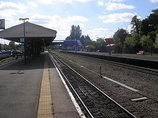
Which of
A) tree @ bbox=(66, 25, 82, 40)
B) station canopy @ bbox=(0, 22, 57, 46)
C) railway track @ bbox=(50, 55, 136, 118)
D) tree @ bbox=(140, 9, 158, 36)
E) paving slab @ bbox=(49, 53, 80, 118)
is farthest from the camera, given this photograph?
tree @ bbox=(66, 25, 82, 40)

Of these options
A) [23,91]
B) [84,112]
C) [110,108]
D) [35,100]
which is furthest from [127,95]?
[23,91]

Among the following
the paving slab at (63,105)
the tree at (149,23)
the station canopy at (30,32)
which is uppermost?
the tree at (149,23)

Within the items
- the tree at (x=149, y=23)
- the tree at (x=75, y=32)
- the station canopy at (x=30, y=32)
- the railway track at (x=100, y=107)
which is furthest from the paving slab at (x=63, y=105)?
the tree at (x=75, y=32)

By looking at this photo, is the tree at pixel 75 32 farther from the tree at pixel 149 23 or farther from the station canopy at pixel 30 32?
the station canopy at pixel 30 32

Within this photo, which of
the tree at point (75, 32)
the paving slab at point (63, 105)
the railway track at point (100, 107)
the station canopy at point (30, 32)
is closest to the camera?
the railway track at point (100, 107)

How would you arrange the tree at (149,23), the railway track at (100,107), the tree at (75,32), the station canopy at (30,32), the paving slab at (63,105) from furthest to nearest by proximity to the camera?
1. the tree at (75,32)
2. the tree at (149,23)
3. the station canopy at (30,32)
4. the paving slab at (63,105)
5. the railway track at (100,107)

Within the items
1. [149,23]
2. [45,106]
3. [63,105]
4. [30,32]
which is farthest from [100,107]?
[149,23]

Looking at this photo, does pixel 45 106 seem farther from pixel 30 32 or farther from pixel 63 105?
pixel 30 32

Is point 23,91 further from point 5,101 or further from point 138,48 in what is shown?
point 138,48

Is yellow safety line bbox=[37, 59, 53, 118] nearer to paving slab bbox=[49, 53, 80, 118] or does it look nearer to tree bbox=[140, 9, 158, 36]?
paving slab bbox=[49, 53, 80, 118]

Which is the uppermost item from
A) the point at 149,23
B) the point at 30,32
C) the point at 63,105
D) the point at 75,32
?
the point at 75,32

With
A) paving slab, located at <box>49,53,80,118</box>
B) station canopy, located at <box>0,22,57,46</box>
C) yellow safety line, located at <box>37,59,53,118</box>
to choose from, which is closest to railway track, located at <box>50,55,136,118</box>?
paving slab, located at <box>49,53,80,118</box>

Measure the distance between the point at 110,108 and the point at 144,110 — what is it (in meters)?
1.10

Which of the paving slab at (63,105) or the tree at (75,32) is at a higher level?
the tree at (75,32)
